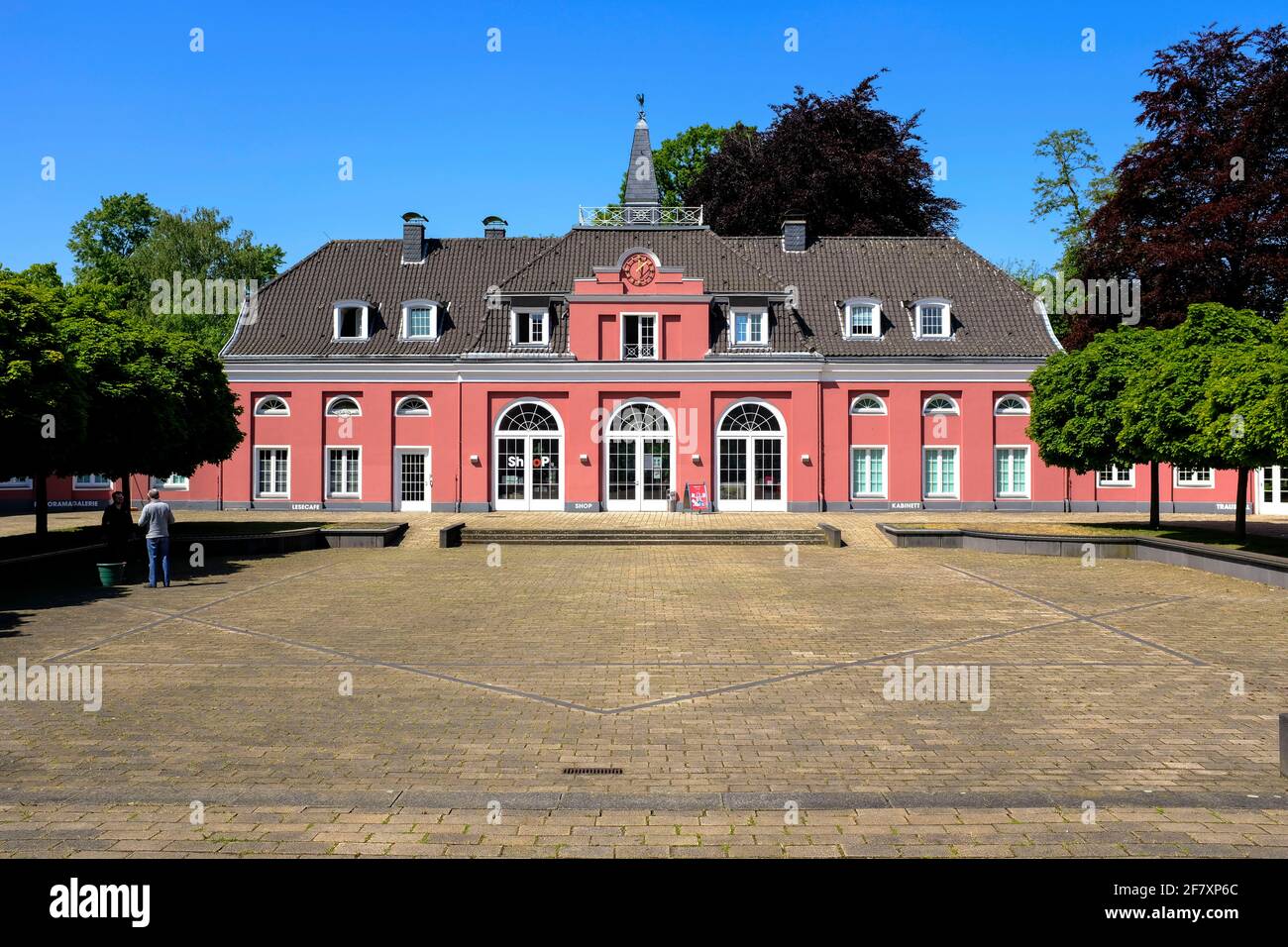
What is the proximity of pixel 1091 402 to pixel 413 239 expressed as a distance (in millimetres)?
28230

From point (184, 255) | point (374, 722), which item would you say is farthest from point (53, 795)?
point (184, 255)

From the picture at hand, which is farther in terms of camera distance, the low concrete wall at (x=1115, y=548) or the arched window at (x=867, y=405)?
the arched window at (x=867, y=405)

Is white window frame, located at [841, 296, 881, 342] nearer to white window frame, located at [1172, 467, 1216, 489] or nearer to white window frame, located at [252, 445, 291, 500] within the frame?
white window frame, located at [1172, 467, 1216, 489]

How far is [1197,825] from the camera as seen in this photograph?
6.14m

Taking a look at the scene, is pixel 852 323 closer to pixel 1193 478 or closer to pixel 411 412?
pixel 1193 478

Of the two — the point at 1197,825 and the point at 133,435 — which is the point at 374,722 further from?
the point at 133,435

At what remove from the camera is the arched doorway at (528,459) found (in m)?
37.8

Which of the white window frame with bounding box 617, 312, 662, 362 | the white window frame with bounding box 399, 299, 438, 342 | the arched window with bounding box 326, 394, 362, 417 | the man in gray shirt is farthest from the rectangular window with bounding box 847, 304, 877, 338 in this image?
the man in gray shirt

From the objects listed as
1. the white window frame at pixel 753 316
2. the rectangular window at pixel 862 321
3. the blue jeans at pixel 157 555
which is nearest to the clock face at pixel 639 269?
the white window frame at pixel 753 316

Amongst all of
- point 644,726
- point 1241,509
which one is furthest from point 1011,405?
point 644,726

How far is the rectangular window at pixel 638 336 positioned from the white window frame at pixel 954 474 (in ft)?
38.6

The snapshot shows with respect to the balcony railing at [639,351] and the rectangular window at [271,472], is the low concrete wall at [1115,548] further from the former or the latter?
the rectangular window at [271,472]
